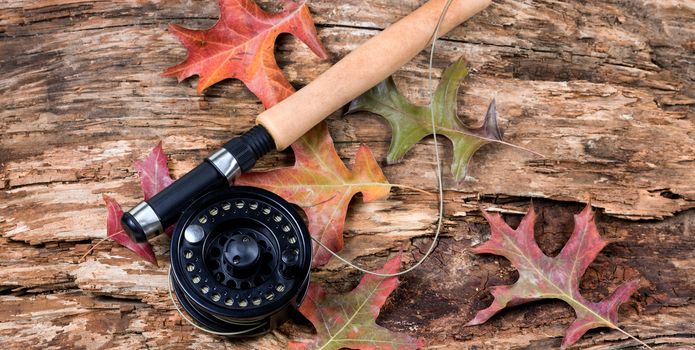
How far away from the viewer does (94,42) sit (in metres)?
2.43

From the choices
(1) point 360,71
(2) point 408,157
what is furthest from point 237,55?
(2) point 408,157

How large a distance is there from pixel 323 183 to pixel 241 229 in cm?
30

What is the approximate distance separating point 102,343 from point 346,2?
4.26ft

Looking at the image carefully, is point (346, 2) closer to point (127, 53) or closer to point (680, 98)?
point (127, 53)

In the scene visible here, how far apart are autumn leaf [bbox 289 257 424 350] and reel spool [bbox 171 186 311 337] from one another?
0.07 meters

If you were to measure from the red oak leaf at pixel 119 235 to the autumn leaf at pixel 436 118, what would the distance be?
2.44ft

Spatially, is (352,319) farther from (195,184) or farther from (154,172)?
(154,172)

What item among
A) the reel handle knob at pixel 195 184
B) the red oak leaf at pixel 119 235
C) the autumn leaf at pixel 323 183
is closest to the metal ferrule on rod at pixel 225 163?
the reel handle knob at pixel 195 184

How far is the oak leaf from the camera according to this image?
7.02 ft

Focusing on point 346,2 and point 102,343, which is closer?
point 102,343

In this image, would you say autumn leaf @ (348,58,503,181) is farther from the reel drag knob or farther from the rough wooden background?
the reel drag knob

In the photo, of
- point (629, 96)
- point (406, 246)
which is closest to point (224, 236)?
point (406, 246)

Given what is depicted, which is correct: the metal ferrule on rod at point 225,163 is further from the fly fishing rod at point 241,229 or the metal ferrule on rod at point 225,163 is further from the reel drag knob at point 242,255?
the reel drag knob at point 242,255

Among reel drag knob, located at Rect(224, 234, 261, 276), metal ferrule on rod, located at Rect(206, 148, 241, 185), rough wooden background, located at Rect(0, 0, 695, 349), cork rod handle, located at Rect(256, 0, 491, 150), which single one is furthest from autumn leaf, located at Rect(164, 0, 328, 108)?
reel drag knob, located at Rect(224, 234, 261, 276)
